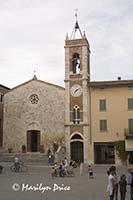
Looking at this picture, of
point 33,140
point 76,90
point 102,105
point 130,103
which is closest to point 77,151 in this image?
point 102,105

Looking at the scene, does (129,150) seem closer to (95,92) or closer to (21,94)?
(95,92)

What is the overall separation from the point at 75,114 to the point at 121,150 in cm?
651

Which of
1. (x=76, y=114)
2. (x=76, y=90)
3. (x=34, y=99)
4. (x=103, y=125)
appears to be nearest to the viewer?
(x=103, y=125)

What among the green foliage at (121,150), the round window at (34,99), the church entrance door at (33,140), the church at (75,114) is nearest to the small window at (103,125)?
the church at (75,114)

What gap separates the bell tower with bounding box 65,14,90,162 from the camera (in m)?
39.3

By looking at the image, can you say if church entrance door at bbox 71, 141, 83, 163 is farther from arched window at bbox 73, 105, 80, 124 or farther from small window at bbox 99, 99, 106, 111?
small window at bbox 99, 99, 106, 111

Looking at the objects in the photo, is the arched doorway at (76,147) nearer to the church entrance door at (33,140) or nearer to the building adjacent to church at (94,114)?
the building adjacent to church at (94,114)

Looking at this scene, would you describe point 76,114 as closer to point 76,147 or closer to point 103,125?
point 103,125

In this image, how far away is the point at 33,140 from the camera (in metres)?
42.5

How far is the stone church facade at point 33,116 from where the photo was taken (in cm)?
4134

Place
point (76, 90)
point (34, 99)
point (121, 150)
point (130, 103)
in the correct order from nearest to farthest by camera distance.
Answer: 1. point (121, 150)
2. point (130, 103)
3. point (76, 90)
4. point (34, 99)

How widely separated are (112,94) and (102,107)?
1793 mm

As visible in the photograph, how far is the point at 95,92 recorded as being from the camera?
39750 mm

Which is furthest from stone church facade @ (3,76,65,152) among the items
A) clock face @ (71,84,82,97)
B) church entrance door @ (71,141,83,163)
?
church entrance door @ (71,141,83,163)
